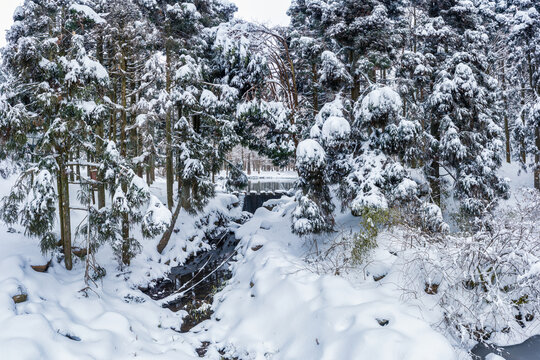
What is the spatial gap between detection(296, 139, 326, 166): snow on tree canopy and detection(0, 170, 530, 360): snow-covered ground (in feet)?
8.78

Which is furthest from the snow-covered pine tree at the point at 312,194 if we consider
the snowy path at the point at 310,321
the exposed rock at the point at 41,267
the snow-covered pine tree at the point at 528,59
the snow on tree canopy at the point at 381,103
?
the snow-covered pine tree at the point at 528,59

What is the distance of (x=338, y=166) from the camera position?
9898 millimetres

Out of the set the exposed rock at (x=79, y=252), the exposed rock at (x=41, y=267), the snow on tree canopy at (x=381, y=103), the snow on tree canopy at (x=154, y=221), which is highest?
the snow on tree canopy at (x=381, y=103)

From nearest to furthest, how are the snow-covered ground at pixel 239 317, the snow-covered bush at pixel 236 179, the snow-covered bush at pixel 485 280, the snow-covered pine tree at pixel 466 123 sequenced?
the snow-covered ground at pixel 239 317
the snow-covered bush at pixel 485 280
the snow-covered pine tree at pixel 466 123
the snow-covered bush at pixel 236 179

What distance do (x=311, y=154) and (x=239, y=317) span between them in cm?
462

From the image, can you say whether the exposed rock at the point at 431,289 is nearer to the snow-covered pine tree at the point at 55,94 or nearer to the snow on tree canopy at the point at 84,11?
the snow-covered pine tree at the point at 55,94

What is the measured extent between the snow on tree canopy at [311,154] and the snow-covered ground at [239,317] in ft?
8.78

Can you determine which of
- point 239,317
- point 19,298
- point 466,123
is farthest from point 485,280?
point 19,298

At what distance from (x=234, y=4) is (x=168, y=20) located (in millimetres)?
8136

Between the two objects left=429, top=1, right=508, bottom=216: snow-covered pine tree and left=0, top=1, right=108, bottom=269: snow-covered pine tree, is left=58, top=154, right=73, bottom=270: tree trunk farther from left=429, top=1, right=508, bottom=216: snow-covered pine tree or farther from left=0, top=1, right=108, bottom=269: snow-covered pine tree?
left=429, top=1, right=508, bottom=216: snow-covered pine tree

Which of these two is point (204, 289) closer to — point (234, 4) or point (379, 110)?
point (379, 110)

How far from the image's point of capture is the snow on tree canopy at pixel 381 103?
8.22m

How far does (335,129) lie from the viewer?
8.54 meters

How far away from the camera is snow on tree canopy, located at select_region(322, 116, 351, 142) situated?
27.9 ft
